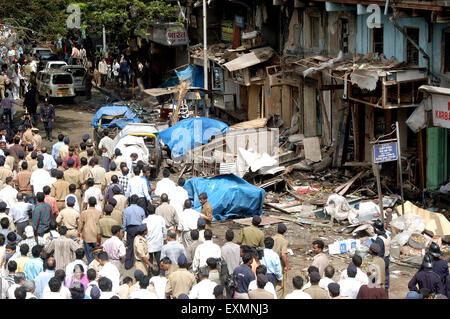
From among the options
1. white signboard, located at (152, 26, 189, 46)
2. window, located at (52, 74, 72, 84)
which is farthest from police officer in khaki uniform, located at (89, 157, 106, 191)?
white signboard, located at (152, 26, 189, 46)

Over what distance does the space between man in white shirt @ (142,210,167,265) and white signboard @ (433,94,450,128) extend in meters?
6.99

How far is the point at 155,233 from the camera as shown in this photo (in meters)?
13.5

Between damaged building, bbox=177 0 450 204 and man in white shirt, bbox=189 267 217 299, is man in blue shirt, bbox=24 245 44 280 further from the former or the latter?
damaged building, bbox=177 0 450 204

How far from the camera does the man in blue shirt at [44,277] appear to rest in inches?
427

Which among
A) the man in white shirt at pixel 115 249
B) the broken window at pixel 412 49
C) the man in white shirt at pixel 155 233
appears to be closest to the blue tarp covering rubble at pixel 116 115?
the broken window at pixel 412 49

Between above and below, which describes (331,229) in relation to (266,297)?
below

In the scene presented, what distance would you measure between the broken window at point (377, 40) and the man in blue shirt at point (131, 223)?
32.6 feet

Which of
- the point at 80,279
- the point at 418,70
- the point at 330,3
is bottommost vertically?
the point at 80,279

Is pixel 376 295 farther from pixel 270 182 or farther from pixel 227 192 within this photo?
pixel 270 182

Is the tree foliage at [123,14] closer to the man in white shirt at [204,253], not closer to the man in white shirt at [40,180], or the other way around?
the man in white shirt at [40,180]

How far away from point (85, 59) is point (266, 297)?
3690 centimetres

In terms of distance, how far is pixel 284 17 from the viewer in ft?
89.0

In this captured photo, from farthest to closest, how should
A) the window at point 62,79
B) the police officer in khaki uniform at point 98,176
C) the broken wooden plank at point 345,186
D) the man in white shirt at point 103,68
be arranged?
1. the man in white shirt at point 103,68
2. the window at point 62,79
3. the broken wooden plank at point 345,186
4. the police officer in khaki uniform at point 98,176

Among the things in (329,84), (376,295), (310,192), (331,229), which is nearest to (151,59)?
(329,84)
